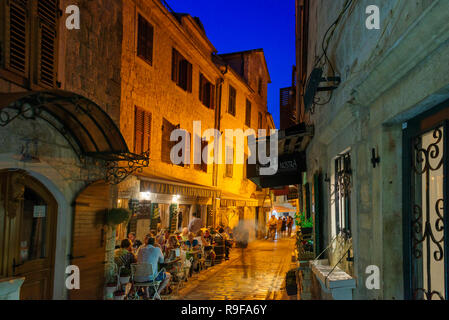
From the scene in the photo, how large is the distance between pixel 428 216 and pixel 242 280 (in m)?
8.77

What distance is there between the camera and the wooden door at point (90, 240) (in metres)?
6.24

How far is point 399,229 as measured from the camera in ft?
10.4

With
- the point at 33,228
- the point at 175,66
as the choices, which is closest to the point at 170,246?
the point at 33,228

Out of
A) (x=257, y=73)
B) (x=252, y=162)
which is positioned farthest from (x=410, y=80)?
(x=257, y=73)

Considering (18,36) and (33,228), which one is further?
(33,228)

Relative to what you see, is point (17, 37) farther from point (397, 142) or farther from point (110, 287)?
point (397, 142)

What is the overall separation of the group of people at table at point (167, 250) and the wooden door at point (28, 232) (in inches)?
91.7

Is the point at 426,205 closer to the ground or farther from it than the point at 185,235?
farther from it

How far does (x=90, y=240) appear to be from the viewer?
6609 mm

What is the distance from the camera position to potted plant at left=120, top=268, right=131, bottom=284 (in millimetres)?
7430

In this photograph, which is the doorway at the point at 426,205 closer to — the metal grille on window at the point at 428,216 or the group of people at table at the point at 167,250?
the metal grille on window at the point at 428,216

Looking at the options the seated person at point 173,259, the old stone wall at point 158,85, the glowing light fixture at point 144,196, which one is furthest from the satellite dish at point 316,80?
the glowing light fixture at point 144,196

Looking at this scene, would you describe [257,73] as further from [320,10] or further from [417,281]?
[417,281]

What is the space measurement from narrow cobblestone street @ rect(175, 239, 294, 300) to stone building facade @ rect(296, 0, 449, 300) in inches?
197
